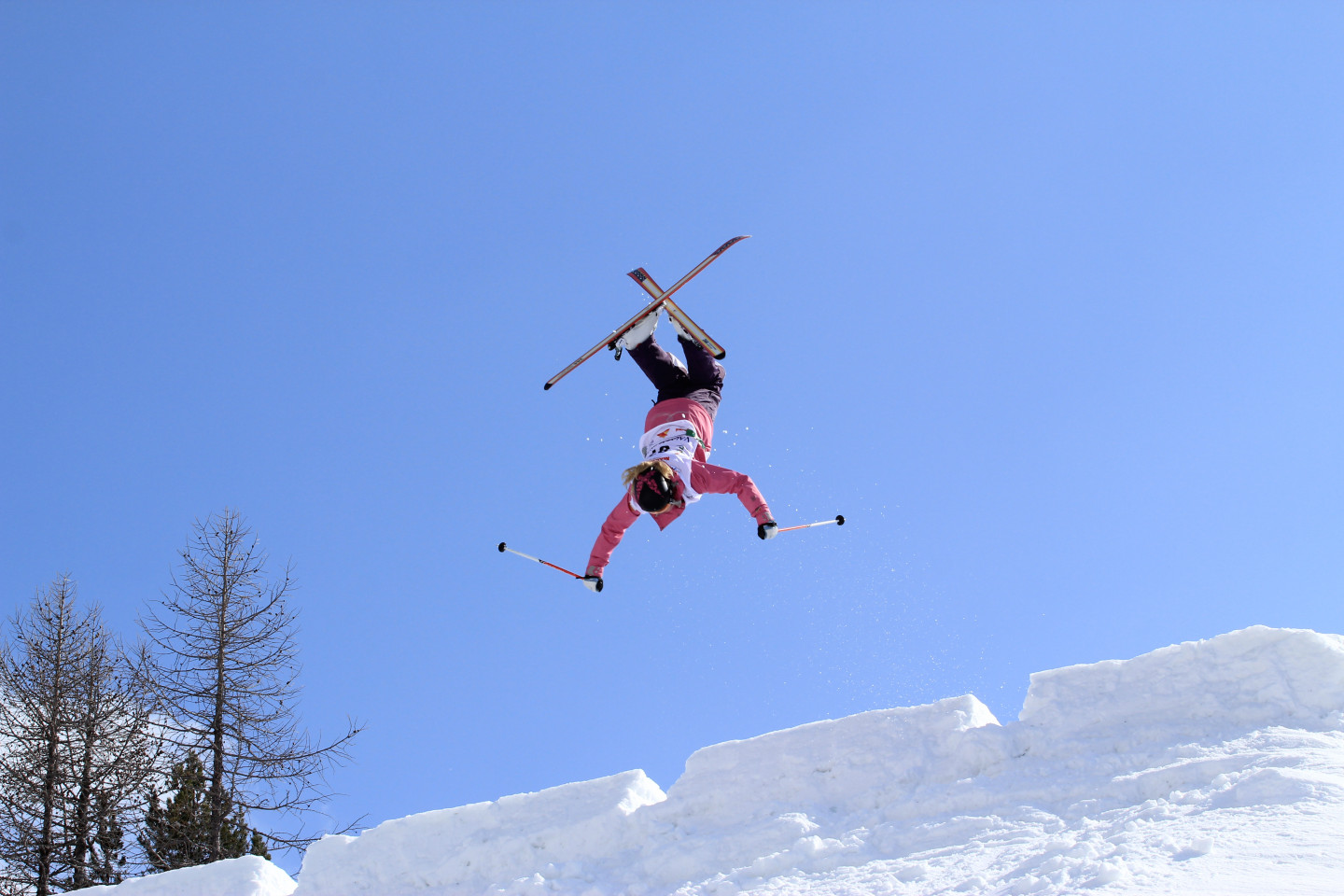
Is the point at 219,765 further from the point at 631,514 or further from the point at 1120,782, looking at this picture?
the point at 1120,782

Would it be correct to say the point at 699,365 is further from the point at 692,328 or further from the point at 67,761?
the point at 67,761

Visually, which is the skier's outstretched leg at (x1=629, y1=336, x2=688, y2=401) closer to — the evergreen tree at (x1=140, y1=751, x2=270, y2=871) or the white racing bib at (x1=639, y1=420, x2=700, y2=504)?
the white racing bib at (x1=639, y1=420, x2=700, y2=504)

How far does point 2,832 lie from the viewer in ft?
35.2

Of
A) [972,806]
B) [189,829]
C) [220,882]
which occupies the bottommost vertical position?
[972,806]

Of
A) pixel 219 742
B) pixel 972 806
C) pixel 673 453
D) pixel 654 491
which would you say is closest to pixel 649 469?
pixel 654 491

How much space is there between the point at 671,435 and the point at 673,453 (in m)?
0.23

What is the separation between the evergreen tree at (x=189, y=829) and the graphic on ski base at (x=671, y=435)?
683 cm

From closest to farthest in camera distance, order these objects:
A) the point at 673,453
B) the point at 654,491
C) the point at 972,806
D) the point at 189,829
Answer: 1. the point at 972,806
2. the point at 654,491
3. the point at 673,453
4. the point at 189,829

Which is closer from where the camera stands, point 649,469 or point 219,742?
point 649,469

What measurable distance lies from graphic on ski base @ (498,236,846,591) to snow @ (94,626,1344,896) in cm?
183

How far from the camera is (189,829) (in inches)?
441

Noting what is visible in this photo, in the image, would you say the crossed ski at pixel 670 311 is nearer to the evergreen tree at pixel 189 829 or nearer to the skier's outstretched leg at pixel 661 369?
the skier's outstretched leg at pixel 661 369

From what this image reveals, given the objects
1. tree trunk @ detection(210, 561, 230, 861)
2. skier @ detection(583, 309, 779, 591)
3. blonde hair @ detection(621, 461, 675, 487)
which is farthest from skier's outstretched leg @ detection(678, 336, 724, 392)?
tree trunk @ detection(210, 561, 230, 861)

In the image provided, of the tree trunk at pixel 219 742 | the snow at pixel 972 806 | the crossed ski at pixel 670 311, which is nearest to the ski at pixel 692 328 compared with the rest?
the crossed ski at pixel 670 311
